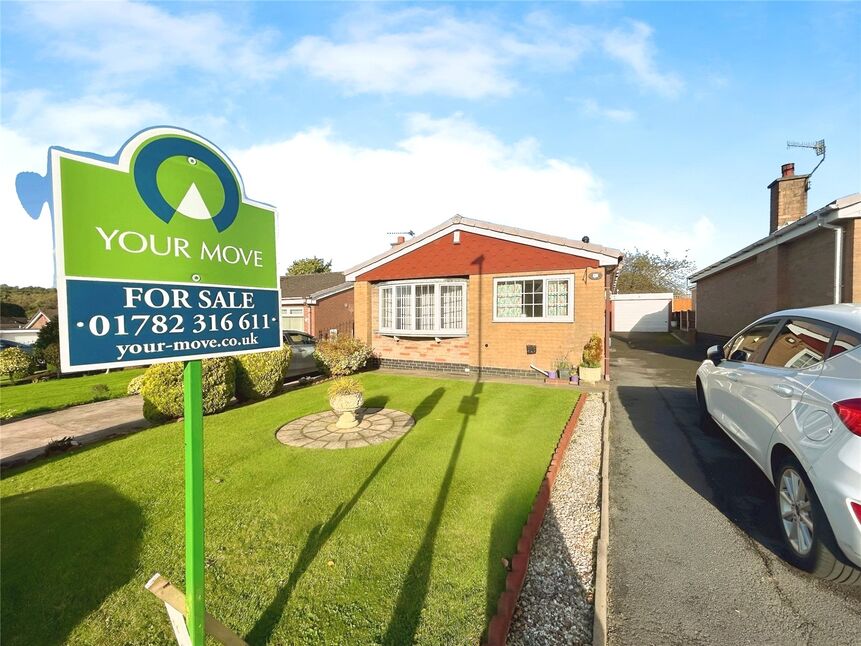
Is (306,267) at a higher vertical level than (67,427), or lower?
higher

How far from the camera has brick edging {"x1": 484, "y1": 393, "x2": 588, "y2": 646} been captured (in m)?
2.35

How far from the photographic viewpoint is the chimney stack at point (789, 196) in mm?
16250

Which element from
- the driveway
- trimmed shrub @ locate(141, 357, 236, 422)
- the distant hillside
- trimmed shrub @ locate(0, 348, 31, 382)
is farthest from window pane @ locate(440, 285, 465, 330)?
the distant hillside

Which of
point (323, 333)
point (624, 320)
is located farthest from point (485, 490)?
point (624, 320)

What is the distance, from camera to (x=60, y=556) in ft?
10.4

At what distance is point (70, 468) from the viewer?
5125 millimetres

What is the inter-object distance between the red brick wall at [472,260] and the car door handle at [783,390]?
7.40m

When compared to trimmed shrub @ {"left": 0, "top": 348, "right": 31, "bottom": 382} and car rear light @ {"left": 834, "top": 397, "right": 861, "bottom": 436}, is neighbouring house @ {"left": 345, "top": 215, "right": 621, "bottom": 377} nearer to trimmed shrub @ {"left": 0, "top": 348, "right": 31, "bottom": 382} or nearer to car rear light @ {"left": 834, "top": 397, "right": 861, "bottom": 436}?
car rear light @ {"left": 834, "top": 397, "right": 861, "bottom": 436}

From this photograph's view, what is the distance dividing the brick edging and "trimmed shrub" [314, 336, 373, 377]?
795 cm

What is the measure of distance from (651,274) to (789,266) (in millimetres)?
28998

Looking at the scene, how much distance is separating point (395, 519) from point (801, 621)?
2941 millimetres

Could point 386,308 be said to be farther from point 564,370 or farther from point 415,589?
point 415,589

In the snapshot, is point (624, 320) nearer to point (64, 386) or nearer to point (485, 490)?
point (485, 490)

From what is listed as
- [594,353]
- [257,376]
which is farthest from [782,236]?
[257,376]
